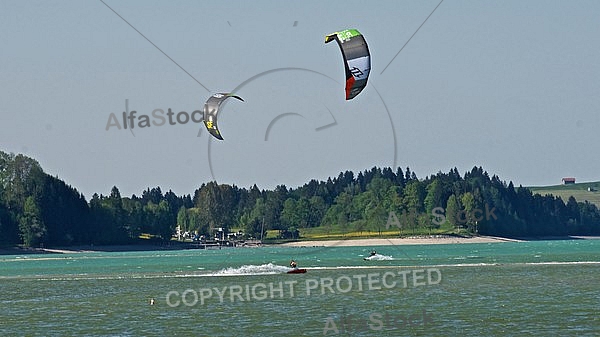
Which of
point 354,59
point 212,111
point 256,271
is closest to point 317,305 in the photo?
point 212,111

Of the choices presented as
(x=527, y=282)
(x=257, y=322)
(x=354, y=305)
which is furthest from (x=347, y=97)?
(x=527, y=282)

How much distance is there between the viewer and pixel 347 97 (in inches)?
1881

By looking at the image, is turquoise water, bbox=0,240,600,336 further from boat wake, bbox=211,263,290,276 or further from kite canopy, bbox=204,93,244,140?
kite canopy, bbox=204,93,244,140

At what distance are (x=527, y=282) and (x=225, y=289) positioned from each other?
81.9 feet

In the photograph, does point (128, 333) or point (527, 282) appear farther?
point (527, 282)

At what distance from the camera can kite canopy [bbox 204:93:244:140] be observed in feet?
182

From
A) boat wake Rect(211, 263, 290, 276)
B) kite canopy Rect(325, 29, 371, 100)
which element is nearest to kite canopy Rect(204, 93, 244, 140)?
kite canopy Rect(325, 29, 371, 100)

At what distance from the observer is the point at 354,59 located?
50.2m

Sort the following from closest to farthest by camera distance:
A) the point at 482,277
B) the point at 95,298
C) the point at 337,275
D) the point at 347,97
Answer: the point at 347,97
the point at 95,298
the point at 482,277
the point at 337,275

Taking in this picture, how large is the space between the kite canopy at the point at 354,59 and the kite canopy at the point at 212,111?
700cm

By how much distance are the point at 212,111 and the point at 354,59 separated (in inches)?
397

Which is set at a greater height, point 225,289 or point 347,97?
point 347,97

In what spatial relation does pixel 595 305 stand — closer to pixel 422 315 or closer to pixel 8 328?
pixel 422 315

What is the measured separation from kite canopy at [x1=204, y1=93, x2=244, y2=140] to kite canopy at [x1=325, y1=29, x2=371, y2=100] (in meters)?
7.00
